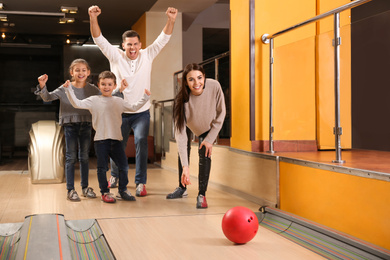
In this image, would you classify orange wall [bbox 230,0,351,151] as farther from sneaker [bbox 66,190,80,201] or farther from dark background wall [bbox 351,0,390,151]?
sneaker [bbox 66,190,80,201]

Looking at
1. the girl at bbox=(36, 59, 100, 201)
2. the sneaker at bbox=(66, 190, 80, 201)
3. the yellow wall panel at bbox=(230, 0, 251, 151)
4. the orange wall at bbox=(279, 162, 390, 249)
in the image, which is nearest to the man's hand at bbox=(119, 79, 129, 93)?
the girl at bbox=(36, 59, 100, 201)

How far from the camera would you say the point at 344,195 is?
2.63 m

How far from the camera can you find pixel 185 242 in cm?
257

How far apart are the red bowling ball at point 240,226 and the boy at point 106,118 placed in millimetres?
1500

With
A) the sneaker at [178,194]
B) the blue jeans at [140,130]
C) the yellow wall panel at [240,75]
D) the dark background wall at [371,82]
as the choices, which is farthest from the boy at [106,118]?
the dark background wall at [371,82]

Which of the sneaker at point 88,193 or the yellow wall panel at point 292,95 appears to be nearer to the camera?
the yellow wall panel at point 292,95

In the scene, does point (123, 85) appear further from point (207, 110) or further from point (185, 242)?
point (185, 242)

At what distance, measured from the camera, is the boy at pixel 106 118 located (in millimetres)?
3686

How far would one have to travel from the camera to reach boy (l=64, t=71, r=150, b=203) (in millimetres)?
3686

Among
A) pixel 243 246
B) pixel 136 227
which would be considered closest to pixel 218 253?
pixel 243 246

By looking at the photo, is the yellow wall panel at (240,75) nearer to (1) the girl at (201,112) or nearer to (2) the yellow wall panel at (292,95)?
(2) the yellow wall panel at (292,95)

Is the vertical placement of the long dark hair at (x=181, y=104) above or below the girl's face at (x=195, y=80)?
below

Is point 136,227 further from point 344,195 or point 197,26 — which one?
point 197,26

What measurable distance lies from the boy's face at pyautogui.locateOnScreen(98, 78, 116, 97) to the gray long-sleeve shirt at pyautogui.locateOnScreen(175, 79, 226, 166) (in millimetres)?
638
